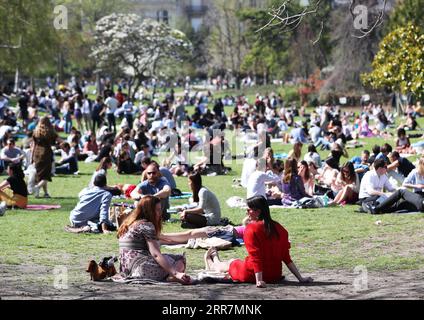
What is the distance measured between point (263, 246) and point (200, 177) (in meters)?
4.96

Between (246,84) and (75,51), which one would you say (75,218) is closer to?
(75,51)

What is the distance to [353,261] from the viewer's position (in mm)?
12578

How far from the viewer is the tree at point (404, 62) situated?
26875 mm

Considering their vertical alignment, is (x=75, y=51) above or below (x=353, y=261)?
above

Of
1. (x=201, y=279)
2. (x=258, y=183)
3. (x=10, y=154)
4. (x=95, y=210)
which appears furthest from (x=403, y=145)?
(x=201, y=279)

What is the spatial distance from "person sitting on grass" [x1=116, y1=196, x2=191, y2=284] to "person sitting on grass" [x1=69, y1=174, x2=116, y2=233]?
13.7 ft

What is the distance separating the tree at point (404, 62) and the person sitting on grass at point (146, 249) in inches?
673

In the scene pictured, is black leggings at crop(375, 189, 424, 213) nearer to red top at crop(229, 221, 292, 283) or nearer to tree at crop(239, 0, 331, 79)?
red top at crop(229, 221, 292, 283)

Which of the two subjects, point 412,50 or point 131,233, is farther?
point 412,50

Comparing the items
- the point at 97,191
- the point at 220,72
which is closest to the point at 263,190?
the point at 97,191

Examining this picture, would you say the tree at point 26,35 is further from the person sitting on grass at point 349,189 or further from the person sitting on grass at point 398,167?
the person sitting on grass at point 349,189

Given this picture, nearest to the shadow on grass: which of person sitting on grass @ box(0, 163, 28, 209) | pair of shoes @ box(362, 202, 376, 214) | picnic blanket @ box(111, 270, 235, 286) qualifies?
picnic blanket @ box(111, 270, 235, 286)

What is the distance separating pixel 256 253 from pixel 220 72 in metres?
80.8

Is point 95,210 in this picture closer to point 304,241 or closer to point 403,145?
point 304,241
